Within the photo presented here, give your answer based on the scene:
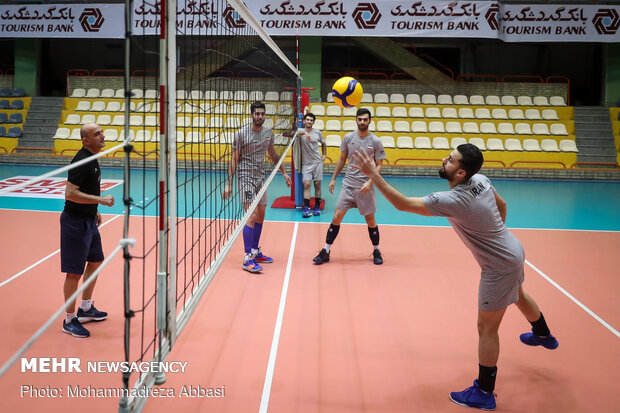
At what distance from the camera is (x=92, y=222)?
4.41 m

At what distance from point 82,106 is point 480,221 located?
16.2m

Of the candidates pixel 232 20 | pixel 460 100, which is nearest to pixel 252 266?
pixel 232 20

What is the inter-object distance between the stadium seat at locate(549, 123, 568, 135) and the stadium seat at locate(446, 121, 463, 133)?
271cm

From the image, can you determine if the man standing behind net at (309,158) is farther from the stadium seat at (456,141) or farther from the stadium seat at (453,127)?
the stadium seat at (453,127)

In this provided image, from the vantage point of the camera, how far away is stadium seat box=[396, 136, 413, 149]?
1529cm

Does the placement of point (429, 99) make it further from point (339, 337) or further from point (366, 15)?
point (339, 337)

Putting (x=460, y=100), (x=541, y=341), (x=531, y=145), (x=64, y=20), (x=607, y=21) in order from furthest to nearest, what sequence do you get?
(x=460, y=100), (x=64, y=20), (x=531, y=145), (x=607, y=21), (x=541, y=341)

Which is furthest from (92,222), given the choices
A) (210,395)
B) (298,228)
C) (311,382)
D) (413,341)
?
(298,228)

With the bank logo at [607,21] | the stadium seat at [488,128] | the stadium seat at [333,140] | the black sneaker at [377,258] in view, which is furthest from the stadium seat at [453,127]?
the black sneaker at [377,258]

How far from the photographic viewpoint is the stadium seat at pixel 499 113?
1617 cm

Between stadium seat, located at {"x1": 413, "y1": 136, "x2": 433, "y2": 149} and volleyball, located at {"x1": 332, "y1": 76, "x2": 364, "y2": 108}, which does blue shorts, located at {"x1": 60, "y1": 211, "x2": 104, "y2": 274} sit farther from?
stadium seat, located at {"x1": 413, "y1": 136, "x2": 433, "y2": 149}

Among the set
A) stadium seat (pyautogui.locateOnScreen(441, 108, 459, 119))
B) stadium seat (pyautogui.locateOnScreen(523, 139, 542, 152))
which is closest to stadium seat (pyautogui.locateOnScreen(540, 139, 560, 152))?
stadium seat (pyautogui.locateOnScreen(523, 139, 542, 152))

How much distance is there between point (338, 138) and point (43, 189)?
791 centimetres

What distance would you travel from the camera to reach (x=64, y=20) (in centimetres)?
1606
